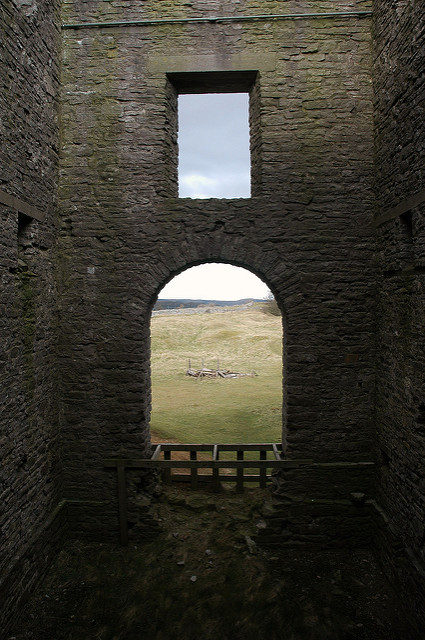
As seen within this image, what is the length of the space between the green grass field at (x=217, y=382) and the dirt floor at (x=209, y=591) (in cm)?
354

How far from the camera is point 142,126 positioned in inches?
226

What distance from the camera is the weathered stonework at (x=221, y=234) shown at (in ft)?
18.4

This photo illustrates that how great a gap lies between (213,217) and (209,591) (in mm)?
5056

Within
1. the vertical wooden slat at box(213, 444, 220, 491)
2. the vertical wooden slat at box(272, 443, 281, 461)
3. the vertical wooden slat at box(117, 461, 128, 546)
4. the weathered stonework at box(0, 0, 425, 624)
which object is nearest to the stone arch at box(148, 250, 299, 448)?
the weathered stonework at box(0, 0, 425, 624)

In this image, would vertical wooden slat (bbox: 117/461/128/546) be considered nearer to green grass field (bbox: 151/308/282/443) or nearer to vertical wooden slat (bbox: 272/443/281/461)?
vertical wooden slat (bbox: 272/443/281/461)

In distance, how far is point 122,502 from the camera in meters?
5.75

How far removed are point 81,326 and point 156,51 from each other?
4.31 m

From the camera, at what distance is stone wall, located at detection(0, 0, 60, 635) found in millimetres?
4387

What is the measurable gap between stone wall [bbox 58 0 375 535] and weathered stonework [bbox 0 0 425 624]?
2cm

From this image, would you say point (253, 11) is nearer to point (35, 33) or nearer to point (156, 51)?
point (156, 51)

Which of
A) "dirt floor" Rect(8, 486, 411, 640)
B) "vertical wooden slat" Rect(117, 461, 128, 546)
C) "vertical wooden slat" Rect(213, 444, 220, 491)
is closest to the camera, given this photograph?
"dirt floor" Rect(8, 486, 411, 640)

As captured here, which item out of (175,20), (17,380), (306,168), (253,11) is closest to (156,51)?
(175,20)

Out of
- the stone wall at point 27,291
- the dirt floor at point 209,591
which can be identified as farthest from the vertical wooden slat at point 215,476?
the stone wall at point 27,291

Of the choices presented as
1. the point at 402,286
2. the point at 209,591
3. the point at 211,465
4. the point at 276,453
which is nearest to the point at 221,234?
the point at 402,286
